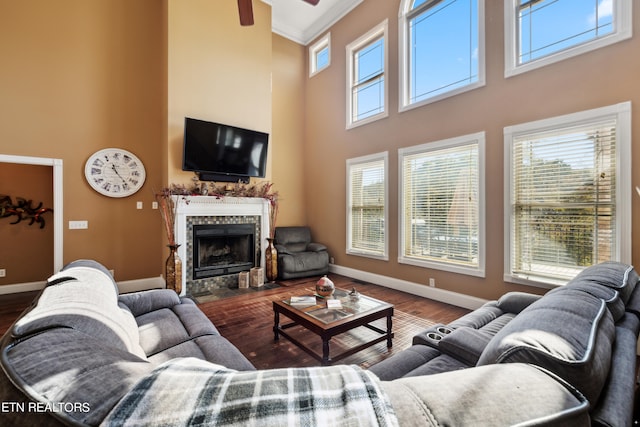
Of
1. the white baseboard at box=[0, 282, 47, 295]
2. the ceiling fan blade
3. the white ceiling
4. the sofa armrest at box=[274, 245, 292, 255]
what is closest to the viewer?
the ceiling fan blade

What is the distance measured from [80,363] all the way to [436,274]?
4.12 m

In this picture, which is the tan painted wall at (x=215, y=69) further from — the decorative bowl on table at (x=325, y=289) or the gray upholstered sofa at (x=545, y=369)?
the gray upholstered sofa at (x=545, y=369)

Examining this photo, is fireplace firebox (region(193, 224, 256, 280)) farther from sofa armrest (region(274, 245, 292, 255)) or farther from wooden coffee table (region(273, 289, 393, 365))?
wooden coffee table (region(273, 289, 393, 365))

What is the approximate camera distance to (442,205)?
4059 millimetres

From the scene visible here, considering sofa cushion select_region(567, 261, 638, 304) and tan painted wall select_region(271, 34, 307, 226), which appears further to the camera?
tan painted wall select_region(271, 34, 307, 226)

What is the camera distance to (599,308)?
114 cm

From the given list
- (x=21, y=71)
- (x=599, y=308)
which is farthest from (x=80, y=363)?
(x=21, y=71)

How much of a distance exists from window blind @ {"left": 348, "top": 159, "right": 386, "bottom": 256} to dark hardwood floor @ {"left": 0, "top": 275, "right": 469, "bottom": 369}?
2.41 ft

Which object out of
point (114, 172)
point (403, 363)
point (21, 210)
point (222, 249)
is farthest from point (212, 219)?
point (403, 363)

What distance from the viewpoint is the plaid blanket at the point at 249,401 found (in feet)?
1.51

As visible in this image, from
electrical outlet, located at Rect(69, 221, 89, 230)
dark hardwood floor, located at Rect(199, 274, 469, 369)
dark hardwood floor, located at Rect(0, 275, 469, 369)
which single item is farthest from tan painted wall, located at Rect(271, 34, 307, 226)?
electrical outlet, located at Rect(69, 221, 89, 230)

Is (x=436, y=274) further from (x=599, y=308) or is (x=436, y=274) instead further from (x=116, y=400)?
(x=116, y=400)

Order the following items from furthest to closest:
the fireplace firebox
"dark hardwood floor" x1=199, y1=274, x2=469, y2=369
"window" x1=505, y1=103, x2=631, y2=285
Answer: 1. the fireplace firebox
2. "window" x1=505, y1=103, x2=631, y2=285
3. "dark hardwood floor" x1=199, y1=274, x2=469, y2=369

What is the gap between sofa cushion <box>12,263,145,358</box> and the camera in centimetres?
97
